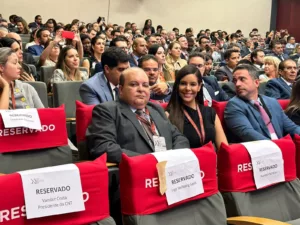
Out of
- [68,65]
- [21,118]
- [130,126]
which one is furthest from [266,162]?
[68,65]

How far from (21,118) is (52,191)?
85cm

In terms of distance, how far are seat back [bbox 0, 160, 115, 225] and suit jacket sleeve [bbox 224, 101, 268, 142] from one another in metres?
1.41

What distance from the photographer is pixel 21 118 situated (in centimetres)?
222

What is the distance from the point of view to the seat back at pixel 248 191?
6.36 feet

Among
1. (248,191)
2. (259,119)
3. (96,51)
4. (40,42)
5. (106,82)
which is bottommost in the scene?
(248,191)

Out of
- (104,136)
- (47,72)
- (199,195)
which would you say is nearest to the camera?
(199,195)

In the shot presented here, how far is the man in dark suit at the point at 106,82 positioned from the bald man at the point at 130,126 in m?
0.56

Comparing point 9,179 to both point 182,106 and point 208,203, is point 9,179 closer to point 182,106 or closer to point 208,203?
point 208,203

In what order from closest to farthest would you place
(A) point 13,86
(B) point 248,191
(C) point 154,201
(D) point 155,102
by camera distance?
(C) point 154,201
(B) point 248,191
(D) point 155,102
(A) point 13,86

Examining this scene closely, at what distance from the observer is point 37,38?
5887 mm

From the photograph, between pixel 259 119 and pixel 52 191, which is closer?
pixel 52 191

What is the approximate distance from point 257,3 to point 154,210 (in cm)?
1319

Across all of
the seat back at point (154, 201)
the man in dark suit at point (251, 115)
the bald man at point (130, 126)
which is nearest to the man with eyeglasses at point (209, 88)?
the man in dark suit at point (251, 115)

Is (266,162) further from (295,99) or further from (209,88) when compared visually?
(209,88)
